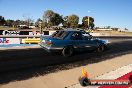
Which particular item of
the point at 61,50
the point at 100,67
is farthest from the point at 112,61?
the point at 61,50

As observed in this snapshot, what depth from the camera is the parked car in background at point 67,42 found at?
1297cm

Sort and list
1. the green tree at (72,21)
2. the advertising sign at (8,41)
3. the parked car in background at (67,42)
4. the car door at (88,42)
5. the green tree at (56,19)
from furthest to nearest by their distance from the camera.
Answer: the green tree at (56,19), the green tree at (72,21), the advertising sign at (8,41), the car door at (88,42), the parked car in background at (67,42)

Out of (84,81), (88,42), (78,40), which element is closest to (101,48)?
(88,42)

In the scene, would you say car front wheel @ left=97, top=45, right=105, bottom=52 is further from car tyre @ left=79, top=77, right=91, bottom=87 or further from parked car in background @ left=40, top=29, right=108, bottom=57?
car tyre @ left=79, top=77, right=91, bottom=87

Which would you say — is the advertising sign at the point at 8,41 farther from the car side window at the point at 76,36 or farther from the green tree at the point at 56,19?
the green tree at the point at 56,19

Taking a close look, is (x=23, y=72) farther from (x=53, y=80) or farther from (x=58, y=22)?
(x=58, y=22)

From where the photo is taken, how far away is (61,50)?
13.3 metres

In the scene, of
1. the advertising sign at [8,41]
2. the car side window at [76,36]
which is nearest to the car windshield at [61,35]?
the car side window at [76,36]

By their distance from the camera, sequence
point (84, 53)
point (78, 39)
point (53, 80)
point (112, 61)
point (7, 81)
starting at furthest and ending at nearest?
point (84, 53), point (78, 39), point (112, 61), point (53, 80), point (7, 81)

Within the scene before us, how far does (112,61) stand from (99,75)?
133 inches

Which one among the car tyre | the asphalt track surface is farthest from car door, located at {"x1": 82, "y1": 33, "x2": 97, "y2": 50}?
the car tyre

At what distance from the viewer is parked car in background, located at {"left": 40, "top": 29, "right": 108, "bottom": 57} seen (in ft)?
42.5

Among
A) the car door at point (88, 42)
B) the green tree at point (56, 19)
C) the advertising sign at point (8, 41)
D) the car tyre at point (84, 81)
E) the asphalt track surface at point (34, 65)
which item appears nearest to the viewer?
the car tyre at point (84, 81)

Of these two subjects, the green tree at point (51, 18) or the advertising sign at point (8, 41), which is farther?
the green tree at point (51, 18)
